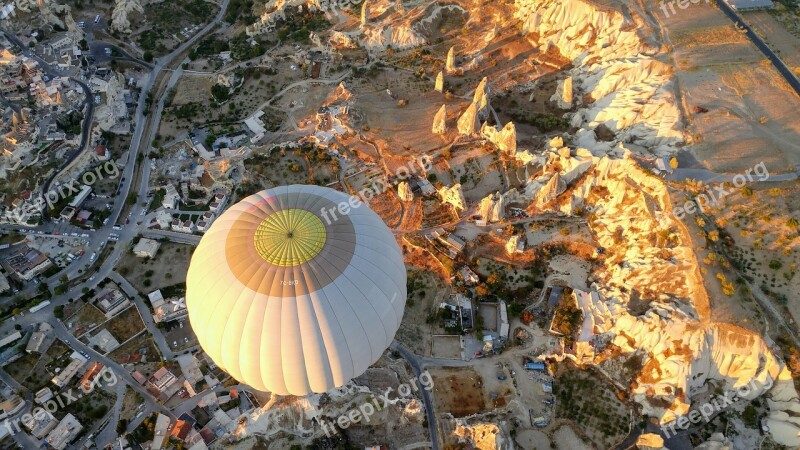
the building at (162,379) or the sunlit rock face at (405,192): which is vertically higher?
the sunlit rock face at (405,192)

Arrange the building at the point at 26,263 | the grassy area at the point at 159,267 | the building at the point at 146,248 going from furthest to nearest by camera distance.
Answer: the building at the point at 146,248 < the grassy area at the point at 159,267 < the building at the point at 26,263

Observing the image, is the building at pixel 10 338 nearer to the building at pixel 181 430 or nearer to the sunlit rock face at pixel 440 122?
the building at pixel 181 430

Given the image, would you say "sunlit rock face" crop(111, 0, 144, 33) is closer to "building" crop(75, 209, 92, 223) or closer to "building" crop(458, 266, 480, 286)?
"building" crop(75, 209, 92, 223)

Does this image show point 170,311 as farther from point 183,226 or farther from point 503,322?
point 503,322

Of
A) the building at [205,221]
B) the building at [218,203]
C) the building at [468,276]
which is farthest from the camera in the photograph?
the building at [218,203]

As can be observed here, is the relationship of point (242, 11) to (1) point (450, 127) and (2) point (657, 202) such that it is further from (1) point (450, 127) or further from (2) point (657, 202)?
(2) point (657, 202)

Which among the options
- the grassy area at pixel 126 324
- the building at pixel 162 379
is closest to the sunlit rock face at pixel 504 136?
the building at pixel 162 379

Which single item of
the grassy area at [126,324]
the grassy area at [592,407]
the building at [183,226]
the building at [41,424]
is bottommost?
the grassy area at [592,407]

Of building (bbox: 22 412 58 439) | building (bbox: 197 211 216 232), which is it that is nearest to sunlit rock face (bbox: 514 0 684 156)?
building (bbox: 197 211 216 232)
